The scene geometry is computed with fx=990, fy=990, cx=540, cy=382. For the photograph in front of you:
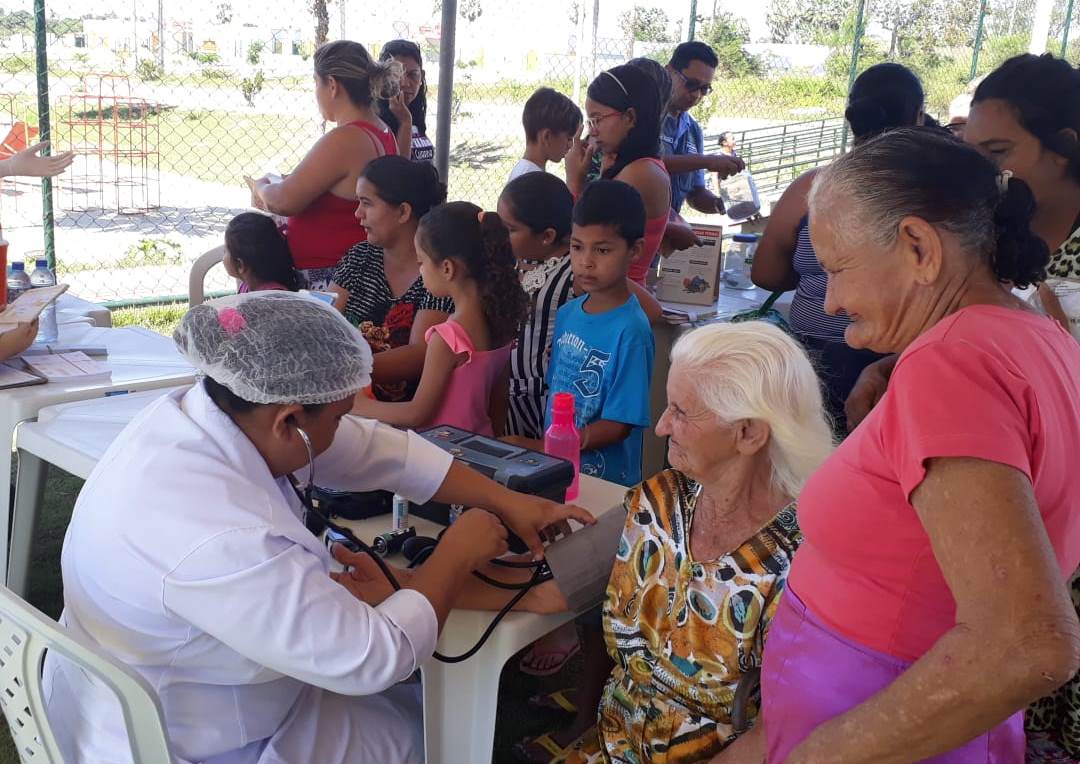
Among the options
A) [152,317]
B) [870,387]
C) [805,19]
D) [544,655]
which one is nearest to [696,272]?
[544,655]

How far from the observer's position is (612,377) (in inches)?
109

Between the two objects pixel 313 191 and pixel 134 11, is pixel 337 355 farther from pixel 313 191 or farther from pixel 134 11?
pixel 134 11

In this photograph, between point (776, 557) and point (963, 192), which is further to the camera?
point (776, 557)

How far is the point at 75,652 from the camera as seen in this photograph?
1322mm

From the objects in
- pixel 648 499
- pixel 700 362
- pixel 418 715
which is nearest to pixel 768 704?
pixel 648 499

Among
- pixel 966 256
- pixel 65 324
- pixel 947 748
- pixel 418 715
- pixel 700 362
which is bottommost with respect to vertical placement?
pixel 418 715

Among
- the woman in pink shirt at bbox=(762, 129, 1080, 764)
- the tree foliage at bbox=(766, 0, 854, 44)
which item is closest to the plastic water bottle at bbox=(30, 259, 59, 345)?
the woman in pink shirt at bbox=(762, 129, 1080, 764)

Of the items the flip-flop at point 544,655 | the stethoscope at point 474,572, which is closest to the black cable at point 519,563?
the stethoscope at point 474,572

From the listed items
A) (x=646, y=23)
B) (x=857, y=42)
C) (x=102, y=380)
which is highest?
(x=646, y=23)

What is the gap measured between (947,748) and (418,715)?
1.17 m

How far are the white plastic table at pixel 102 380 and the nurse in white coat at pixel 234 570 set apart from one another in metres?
1.13

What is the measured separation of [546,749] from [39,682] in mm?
1101

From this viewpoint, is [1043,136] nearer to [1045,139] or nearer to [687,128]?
[1045,139]

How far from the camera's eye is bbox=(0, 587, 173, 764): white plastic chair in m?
1.33
